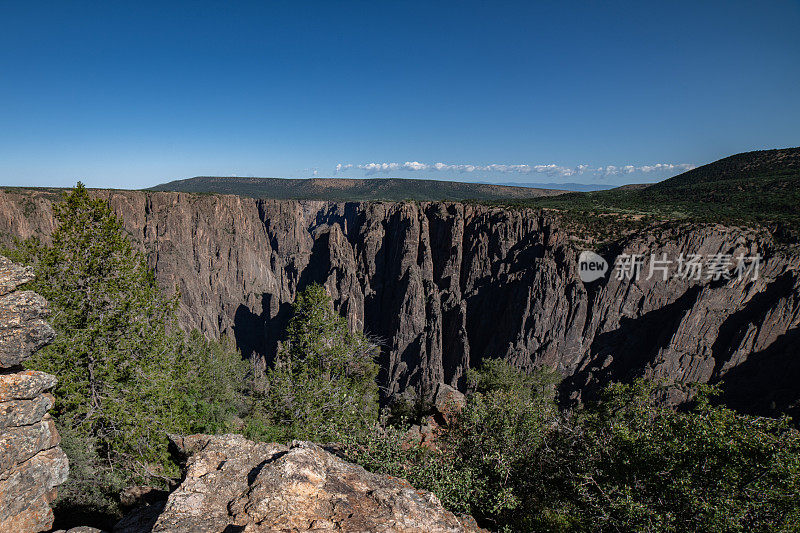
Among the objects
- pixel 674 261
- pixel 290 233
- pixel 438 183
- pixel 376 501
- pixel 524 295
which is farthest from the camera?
pixel 438 183

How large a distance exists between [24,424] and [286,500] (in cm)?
575

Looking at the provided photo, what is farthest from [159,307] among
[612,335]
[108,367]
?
[612,335]

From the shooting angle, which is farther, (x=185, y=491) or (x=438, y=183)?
(x=438, y=183)

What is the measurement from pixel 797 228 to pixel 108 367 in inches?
2666

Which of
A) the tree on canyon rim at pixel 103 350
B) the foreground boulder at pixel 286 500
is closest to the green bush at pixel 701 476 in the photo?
the foreground boulder at pixel 286 500

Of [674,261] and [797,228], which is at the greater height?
[797,228]

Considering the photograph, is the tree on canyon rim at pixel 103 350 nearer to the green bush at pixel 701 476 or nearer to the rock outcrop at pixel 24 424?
the rock outcrop at pixel 24 424

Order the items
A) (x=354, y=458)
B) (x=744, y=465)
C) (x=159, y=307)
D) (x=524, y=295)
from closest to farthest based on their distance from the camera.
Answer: (x=744, y=465), (x=354, y=458), (x=159, y=307), (x=524, y=295)

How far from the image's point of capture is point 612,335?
50.7m

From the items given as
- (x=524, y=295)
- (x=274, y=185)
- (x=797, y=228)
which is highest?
(x=274, y=185)

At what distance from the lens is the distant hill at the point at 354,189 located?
170 metres

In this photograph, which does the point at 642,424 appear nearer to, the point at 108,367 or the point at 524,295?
the point at 108,367

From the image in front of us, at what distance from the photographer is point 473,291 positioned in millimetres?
65312

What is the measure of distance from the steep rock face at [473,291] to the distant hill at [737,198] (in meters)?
7.95
